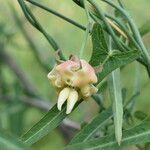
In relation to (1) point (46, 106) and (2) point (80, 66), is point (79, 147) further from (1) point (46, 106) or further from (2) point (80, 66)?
(1) point (46, 106)

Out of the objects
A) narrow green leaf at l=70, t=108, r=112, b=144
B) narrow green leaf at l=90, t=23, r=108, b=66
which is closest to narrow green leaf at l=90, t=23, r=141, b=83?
narrow green leaf at l=90, t=23, r=108, b=66

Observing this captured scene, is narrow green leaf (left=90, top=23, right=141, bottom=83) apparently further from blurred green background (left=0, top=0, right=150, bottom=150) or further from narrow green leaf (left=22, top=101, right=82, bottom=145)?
blurred green background (left=0, top=0, right=150, bottom=150)

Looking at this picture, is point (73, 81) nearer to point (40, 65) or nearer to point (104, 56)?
point (104, 56)

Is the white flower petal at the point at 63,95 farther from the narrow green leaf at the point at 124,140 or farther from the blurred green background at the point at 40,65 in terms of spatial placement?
the blurred green background at the point at 40,65

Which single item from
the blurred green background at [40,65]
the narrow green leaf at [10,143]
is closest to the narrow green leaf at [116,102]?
the narrow green leaf at [10,143]

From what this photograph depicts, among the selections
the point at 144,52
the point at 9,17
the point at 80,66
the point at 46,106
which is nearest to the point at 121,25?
the point at 144,52

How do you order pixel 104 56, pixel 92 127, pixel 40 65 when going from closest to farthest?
pixel 104 56
pixel 92 127
pixel 40 65

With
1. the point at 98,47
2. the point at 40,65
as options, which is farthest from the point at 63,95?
the point at 40,65
